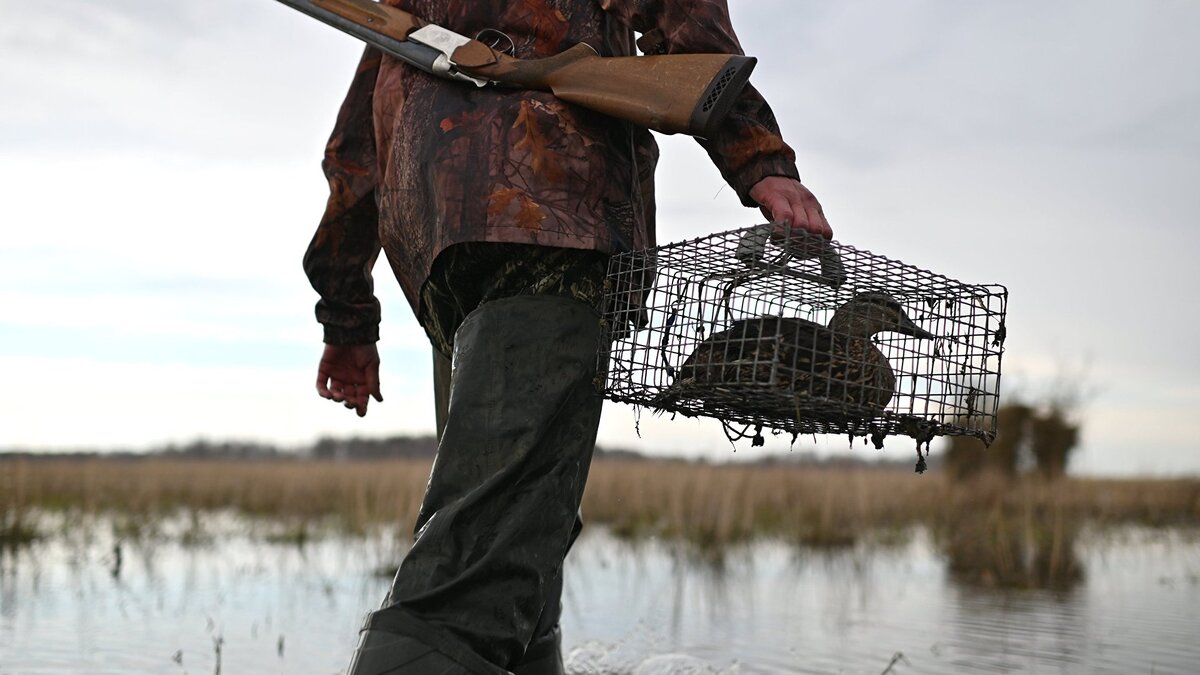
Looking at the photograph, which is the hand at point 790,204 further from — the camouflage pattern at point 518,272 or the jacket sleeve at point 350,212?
the jacket sleeve at point 350,212

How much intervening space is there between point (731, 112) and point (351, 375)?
4.81 ft

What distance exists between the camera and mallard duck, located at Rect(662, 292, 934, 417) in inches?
70.6

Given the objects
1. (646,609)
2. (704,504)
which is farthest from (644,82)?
(704,504)

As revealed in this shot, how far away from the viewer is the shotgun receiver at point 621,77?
6.57 feet

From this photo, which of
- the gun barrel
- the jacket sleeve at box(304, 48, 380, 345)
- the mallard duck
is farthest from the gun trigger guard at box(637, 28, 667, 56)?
the jacket sleeve at box(304, 48, 380, 345)

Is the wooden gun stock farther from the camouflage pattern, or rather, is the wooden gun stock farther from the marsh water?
the marsh water

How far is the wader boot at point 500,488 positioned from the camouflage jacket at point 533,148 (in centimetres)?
16

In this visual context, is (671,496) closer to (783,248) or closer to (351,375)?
(351,375)

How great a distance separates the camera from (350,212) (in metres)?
2.69

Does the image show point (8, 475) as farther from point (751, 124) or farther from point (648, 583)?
point (751, 124)

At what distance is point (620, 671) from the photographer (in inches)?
158

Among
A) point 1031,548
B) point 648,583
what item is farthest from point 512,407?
point 1031,548

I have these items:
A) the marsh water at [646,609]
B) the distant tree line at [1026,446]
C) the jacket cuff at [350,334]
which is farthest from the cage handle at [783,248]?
the distant tree line at [1026,446]

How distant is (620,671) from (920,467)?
2283mm
